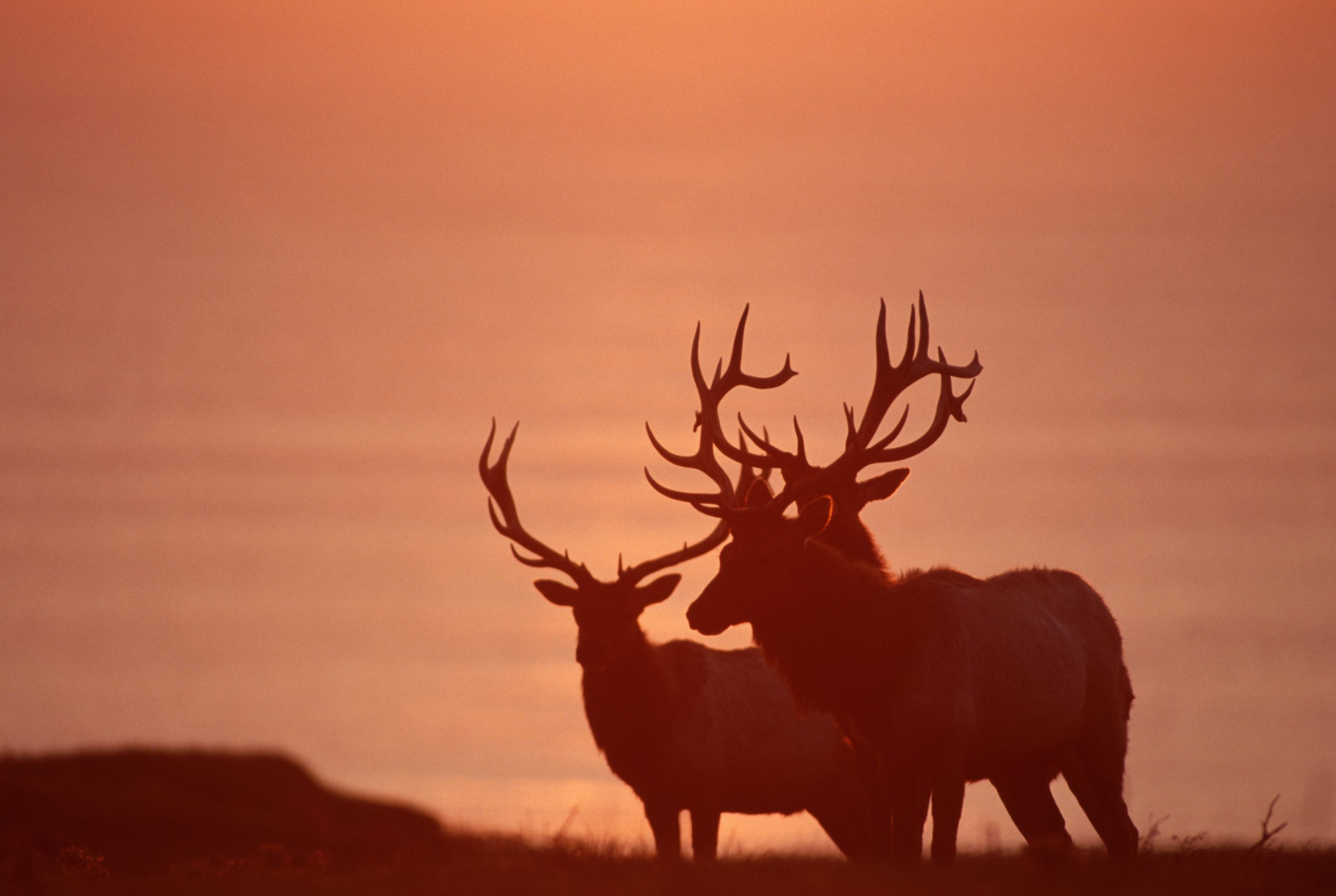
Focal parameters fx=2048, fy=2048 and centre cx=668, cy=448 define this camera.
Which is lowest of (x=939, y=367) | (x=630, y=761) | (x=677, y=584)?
(x=630, y=761)

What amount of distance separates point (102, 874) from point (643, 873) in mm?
3463

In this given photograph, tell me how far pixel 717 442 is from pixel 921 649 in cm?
281

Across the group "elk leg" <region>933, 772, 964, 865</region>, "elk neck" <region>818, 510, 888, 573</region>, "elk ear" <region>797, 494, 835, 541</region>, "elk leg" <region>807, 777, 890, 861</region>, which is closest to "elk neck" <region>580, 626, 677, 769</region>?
"elk leg" <region>807, 777, 890, 861</region>

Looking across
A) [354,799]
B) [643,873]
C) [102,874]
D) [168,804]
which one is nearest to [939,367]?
[643,873]

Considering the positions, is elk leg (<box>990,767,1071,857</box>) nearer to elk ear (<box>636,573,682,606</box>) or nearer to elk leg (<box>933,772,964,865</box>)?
elk leg (<box>933,772,964,865</box>)

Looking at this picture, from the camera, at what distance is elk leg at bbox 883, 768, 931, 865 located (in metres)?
11.4

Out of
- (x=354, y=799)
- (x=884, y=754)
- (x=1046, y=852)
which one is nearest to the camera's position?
(x=1046, y=852)

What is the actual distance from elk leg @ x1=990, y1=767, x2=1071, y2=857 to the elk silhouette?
1 cm

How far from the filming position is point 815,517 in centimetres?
1255

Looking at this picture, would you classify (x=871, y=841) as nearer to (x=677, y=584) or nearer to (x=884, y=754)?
(x=884, y=754)

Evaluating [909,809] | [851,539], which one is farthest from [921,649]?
[851,539]

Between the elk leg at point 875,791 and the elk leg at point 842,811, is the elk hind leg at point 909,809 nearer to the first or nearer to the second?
the elk leg at point 875,791

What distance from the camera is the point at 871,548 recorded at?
43.6 ft

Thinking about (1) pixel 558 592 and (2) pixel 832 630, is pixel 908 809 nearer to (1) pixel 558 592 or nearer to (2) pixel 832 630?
(2) pixel 832 630
